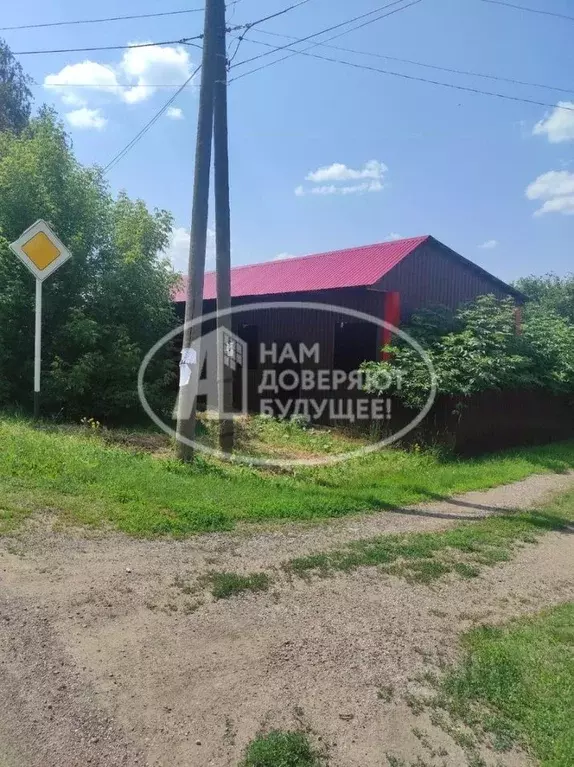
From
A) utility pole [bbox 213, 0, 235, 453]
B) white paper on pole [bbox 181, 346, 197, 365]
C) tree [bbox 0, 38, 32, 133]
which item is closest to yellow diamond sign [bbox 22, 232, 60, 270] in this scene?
utility pole [bbox 213, 0, 235, 453]

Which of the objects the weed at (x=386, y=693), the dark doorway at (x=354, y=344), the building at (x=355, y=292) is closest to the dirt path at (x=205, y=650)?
the weed at (x=386, y=693)

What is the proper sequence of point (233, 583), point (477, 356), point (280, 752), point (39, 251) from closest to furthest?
1. point (280, 752)
2. point (233, 583)
3. point (39, 251)
4. point (477, 356)

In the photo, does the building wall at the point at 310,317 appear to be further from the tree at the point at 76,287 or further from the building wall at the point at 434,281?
the tree at the point at 76,287

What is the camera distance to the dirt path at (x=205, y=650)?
7.50 ft

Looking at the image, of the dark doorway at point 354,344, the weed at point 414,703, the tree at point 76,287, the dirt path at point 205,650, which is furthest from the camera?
the dark doorway at point 354,344

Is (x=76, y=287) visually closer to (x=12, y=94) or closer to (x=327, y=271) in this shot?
(x=327, y=271)

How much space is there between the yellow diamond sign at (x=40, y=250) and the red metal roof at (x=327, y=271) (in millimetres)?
5365

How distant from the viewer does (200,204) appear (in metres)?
6.97

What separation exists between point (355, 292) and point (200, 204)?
18.0ft

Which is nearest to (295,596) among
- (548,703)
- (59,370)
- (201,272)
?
(548,703)

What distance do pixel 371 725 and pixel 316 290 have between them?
10.0 meters

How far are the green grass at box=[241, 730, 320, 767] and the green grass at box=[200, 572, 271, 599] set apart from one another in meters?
1.33

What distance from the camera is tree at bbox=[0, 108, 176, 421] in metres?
9.56

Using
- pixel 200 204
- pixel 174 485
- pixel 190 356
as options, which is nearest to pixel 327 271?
pixel 200 204
